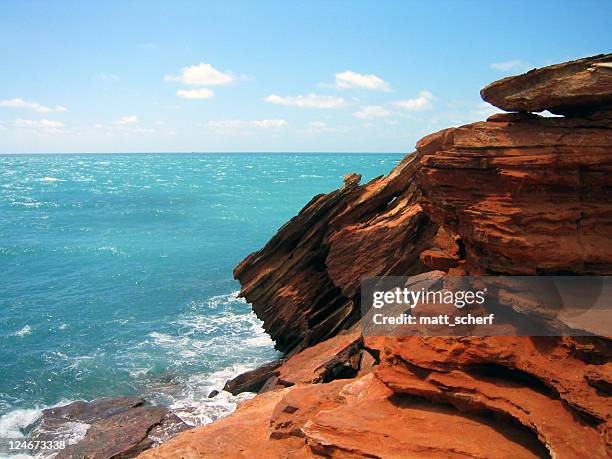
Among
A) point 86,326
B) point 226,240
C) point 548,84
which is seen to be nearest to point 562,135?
point 548,84

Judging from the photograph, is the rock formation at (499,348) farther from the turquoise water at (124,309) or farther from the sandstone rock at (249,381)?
the turquoise water at (124,309)

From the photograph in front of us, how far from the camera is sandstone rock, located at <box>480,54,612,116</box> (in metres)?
9.38

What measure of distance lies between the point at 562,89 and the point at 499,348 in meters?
5.16

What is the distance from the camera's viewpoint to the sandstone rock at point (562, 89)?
9375 millimetres

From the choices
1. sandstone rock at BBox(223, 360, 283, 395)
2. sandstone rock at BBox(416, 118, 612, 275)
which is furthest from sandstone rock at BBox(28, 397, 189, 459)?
sandstone rock at BBox(416, 118, 612, 275)

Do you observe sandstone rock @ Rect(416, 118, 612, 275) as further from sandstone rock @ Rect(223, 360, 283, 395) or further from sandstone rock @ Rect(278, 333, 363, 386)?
sandstone rock @ Rect(223, 360, 283, 395)

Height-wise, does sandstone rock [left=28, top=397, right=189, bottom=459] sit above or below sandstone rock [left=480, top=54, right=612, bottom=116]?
below

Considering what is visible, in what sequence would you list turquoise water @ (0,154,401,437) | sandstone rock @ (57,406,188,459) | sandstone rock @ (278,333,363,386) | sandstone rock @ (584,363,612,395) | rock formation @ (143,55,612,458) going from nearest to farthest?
sandstone rock @ (584,363,612,395)
rock formation @ (143,55,612,458)
sandstone rock @ (57,406,188,459)
sandstone rock @ (278,333,363,386)
turquoise water @ (0,154,401,437)

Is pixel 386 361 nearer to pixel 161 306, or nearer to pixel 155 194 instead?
pixel 161 306

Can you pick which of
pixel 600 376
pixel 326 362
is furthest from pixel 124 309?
pixel 600 376

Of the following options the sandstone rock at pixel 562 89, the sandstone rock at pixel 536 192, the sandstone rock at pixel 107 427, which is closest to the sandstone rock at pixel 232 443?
the sandstone rock at pixel 107 427

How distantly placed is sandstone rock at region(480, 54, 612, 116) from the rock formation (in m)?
0.02

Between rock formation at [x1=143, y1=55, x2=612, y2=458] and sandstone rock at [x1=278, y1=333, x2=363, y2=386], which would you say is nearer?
rock formation at [x1=143, y1=55, x2=612, y2=458]

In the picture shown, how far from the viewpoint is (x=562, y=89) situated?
9719 millimetres
